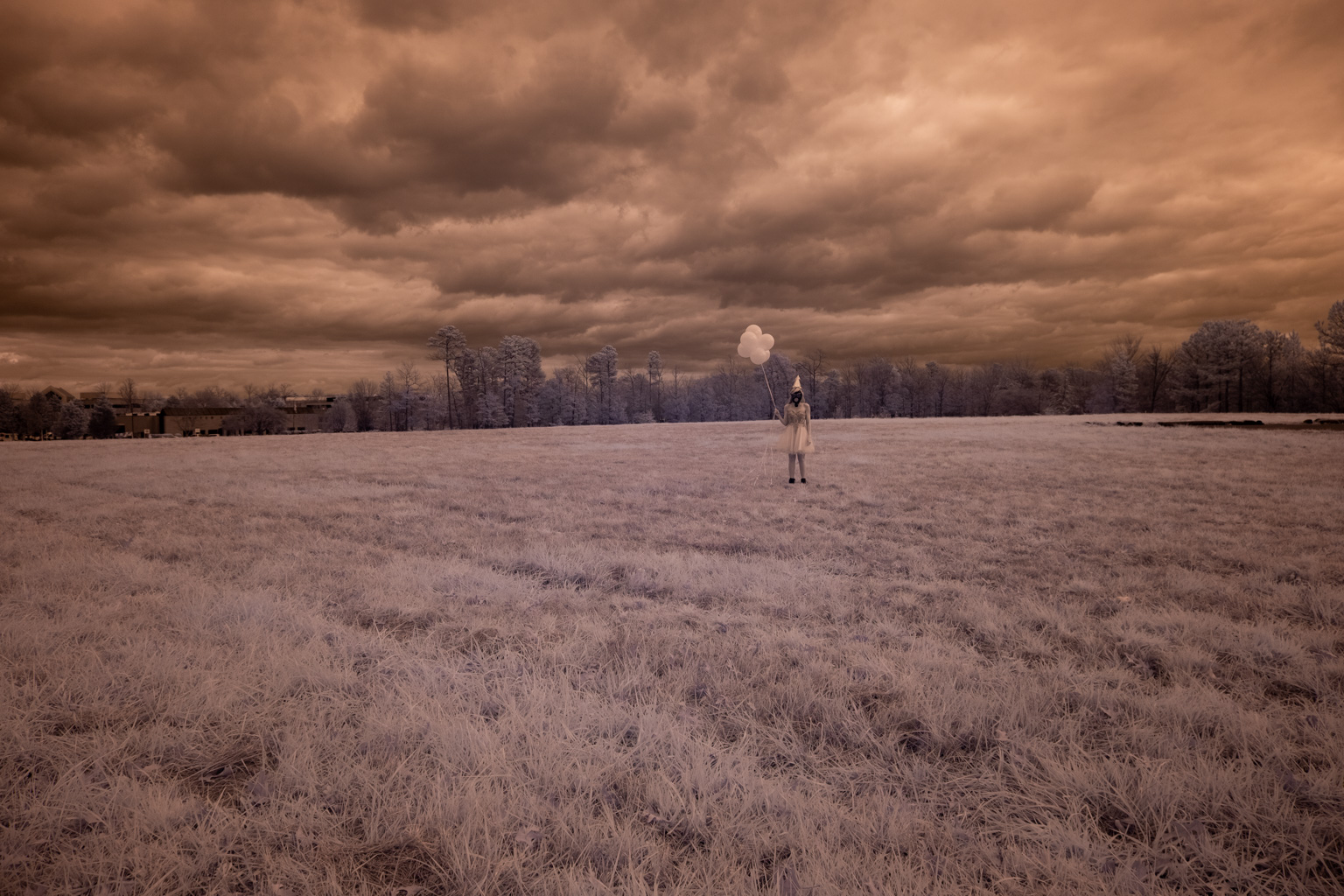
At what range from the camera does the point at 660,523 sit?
1077 centimetres

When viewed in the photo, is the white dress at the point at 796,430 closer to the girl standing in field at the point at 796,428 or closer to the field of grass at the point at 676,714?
the girl standing in field at the point at 796,428

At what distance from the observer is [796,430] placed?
49.7ft

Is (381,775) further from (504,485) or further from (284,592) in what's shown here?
(504,485)

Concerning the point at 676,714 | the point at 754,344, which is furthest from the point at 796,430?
the point at 676,714

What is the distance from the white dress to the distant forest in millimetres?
61057

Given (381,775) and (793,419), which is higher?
(793,419)

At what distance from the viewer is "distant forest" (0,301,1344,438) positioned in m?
68.4

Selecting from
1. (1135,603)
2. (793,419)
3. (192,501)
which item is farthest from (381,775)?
(192,501)

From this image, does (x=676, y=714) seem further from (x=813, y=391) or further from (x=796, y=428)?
(x=813, y=391)

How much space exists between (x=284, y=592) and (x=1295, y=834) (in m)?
8.51

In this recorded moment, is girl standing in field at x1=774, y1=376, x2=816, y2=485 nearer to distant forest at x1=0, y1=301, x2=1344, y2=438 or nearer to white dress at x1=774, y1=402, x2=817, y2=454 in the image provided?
white dress at x1=774, y1=402, x2=817, y2=454

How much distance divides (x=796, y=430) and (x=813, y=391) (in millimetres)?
84347

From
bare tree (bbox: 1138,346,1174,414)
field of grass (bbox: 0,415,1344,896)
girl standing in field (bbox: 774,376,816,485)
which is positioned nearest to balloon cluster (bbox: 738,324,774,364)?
girl standing in field (bbox: 774,376,816,485)

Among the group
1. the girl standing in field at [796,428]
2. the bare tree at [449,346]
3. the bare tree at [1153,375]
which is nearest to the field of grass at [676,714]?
the girl standing in field at [796,428]
